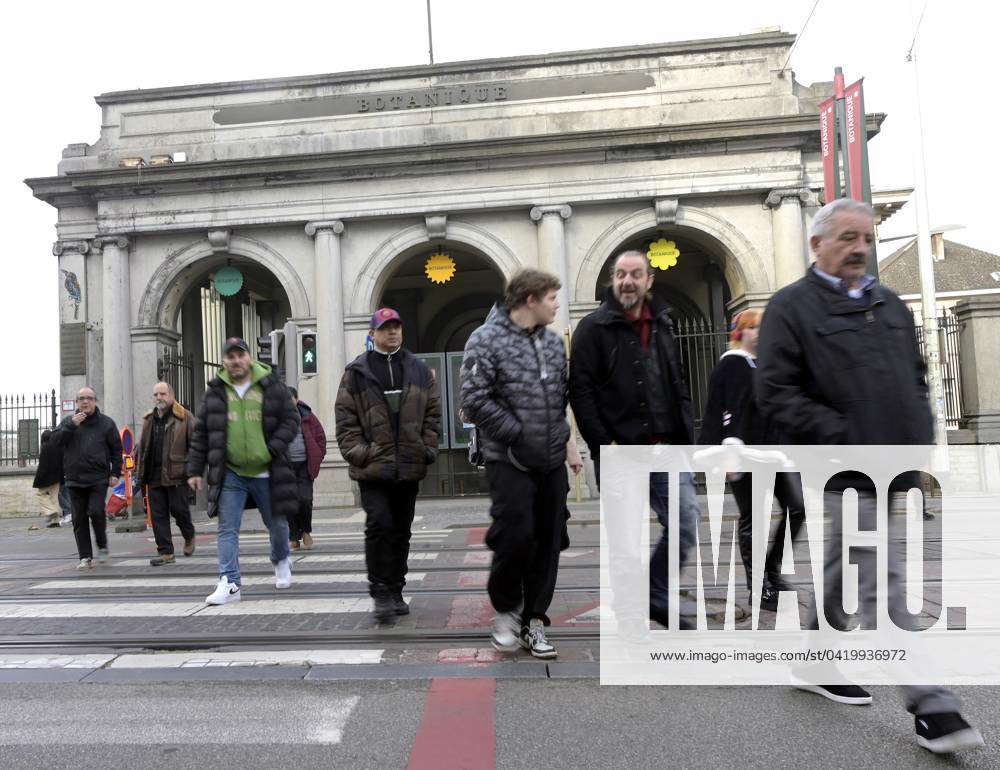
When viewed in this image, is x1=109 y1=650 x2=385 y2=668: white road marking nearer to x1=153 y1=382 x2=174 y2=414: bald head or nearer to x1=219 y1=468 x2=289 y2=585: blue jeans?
x1=219 y1=468 x2=289 y2=585: blue jeans

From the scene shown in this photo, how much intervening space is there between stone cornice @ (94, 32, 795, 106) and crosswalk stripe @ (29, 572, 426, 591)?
38.8 ft

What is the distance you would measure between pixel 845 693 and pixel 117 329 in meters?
15.8

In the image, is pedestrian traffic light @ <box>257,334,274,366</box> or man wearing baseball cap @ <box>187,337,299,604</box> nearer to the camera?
man wearing baseball cap @ <box>187,337,299,604</box>

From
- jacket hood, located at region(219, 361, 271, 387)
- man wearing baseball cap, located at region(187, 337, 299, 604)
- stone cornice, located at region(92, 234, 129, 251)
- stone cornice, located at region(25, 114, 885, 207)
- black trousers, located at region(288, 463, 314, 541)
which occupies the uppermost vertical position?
stone cornice, located at region(25, 114, 885, 207)

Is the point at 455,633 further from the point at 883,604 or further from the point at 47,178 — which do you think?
the point at 47,178

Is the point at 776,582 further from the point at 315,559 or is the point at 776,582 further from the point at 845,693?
the point at 315,559

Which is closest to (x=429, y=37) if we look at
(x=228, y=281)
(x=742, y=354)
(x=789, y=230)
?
(x=228, y=281)

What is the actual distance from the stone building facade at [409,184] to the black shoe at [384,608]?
34.8ft

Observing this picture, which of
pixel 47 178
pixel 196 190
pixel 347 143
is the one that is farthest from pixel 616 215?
pixel 47 178

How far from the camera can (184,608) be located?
5.82 meters

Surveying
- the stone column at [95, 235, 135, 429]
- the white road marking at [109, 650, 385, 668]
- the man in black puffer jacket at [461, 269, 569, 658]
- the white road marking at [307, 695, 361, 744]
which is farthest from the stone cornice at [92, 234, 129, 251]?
the white road marking at [307, 695, 361, 744]

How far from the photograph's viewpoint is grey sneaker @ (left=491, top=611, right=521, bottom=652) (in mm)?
4277

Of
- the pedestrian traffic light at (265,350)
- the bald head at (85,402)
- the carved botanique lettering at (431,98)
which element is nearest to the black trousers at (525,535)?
the bald head at (85,402)

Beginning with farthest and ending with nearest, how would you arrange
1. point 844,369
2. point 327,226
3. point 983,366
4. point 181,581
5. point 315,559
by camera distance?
point 327,226, point 983,366, point 315,559, point 181,581, point 844,369
